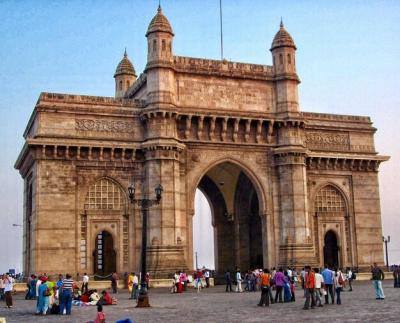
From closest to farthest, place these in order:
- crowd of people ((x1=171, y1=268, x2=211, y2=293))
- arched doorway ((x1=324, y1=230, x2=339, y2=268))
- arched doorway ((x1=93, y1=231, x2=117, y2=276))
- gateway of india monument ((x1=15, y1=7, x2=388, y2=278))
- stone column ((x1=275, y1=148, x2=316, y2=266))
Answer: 1. crowd of people ((x1=171, y1=268, x2=211, y2=293))
2. gateway of india monument ((x1=15, y1=7, x2=388, y2=278))
3. stone column ((x1=275, y1=148, x2=316, y2=266))
4. arched doorway ((x1=93, y1=231, x2=117, y2=276))
5. arched doorway ((x1=324, y1=230, x2=339, y2=268))

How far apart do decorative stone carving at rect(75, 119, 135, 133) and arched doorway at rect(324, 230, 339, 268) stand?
16095mm

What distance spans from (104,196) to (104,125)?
4.27 m

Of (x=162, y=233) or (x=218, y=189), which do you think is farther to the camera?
(x=218, y=189)

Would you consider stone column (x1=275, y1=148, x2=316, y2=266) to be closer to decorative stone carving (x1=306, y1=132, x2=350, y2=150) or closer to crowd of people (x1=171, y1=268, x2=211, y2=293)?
A: decorative stone carving (x1=306, y1=132, x2=350, y2=150)

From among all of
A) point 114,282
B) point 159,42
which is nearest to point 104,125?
point 159,42

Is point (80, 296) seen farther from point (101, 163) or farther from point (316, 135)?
point (316, 135)

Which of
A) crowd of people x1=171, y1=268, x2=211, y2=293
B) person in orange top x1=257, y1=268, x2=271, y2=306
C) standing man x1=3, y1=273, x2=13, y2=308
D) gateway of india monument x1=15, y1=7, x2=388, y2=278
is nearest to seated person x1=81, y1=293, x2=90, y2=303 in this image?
standing man x1=3, y1=273, x2=13, y2=308

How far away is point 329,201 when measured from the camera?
145 feet

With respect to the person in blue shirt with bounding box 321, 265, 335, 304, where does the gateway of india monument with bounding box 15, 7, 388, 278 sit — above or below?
above

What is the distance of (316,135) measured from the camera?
44.2 m

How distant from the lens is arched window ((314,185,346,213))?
43.7 meters

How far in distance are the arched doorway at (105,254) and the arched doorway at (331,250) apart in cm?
Answer: 1498

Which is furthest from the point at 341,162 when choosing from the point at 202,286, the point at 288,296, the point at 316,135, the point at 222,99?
the point at 288,296

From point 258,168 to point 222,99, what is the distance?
198 inches
